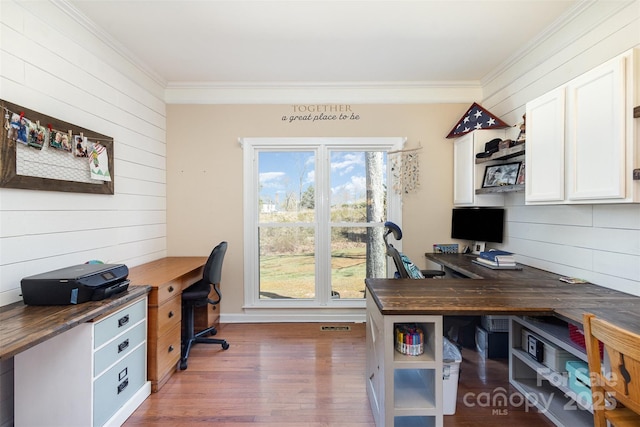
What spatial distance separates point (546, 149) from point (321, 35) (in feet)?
6.43

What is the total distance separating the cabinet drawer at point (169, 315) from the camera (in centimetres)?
214

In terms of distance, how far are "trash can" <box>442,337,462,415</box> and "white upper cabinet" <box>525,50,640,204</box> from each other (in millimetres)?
1271

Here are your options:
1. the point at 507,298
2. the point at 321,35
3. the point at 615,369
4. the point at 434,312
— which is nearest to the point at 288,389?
the point at 434,312

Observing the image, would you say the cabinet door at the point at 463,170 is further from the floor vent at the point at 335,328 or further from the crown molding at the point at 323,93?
the floor vent at the point at 335,328

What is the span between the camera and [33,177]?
173 cm

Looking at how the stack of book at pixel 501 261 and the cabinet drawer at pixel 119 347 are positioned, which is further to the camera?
the stack of book at pixel 501 261

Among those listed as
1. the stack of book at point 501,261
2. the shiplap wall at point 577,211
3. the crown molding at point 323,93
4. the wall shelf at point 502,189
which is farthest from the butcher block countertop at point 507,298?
the crown molding at point 323,93

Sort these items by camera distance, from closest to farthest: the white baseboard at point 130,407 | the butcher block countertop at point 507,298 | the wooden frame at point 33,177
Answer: the butcher block countertop at point 507,298 < the wooden frame at point 33,177 < the white baseboard at point 130,407

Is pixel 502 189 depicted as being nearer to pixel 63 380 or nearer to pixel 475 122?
pixel 475 122

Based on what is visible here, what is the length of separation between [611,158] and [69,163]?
11.4 feet

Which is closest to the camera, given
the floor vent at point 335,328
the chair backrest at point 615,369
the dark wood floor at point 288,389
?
the chair backrest at point 615,369

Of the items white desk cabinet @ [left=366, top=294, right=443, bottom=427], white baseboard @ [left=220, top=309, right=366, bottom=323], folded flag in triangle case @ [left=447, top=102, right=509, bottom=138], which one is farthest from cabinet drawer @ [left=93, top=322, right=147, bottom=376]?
folded flag in triangle case @ [left=447, top=102, right=509, bottom=138]

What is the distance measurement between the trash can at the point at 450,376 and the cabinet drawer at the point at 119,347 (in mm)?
2103

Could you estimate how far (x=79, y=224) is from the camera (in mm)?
2102
